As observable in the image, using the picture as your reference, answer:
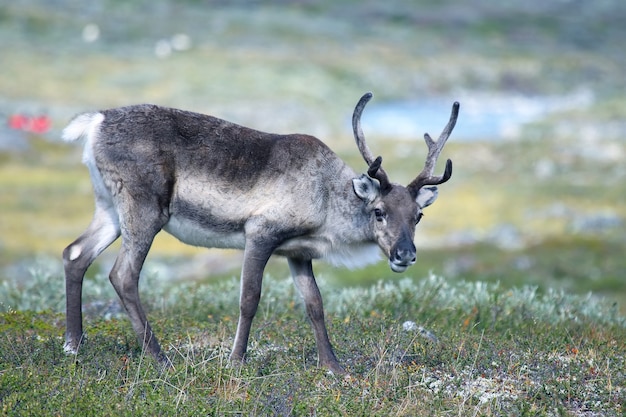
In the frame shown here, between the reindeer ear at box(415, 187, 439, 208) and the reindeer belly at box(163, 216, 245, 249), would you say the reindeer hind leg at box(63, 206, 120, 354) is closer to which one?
the reindeer belly at box(163, 216, 245, 249)

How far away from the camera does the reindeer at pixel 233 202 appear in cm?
1012

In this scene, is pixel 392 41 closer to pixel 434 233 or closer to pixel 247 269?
pixel 434 233

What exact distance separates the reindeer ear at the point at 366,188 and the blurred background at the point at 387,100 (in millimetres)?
5055

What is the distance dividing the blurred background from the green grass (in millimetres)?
3154

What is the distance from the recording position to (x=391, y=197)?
10375 mm

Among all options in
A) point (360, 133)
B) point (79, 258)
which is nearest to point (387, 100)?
point (360, 133)

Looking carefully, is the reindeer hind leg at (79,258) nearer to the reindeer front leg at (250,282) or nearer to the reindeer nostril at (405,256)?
the reindeer front leg at (250,282)

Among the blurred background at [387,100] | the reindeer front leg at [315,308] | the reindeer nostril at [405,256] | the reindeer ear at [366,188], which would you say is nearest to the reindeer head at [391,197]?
the reindeer ear at [366,188]

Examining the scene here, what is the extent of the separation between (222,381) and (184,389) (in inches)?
15.7

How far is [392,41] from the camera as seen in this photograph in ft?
504

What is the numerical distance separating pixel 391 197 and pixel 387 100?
11112 cm

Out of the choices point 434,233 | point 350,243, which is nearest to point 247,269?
point 350,243

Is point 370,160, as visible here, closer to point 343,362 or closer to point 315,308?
point 315,308

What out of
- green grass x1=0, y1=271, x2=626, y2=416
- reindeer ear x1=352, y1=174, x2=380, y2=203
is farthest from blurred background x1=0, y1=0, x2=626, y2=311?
reindeer ear x1=352, y1=174, x2=380, y2=203
